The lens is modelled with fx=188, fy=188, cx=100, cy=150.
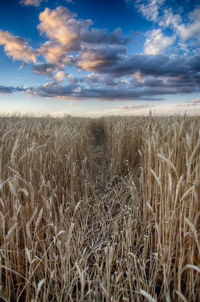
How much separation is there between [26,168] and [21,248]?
0.54m

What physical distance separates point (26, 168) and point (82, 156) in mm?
1449

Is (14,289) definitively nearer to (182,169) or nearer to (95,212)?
(95,212)

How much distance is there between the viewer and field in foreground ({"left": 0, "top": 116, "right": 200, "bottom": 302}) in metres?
0.92

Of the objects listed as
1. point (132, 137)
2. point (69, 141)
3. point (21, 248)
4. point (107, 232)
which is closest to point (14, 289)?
point (21, 248)

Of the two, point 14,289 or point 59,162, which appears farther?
point 59,162

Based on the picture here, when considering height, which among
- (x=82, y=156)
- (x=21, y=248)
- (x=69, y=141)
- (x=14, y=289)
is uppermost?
(x=69, y=141)

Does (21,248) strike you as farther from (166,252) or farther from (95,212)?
(166,252)

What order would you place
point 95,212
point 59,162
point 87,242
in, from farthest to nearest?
point 59,162
point 95,212
point 87,242

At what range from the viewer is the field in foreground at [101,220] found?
3.02 feet

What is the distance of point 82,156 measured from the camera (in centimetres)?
284

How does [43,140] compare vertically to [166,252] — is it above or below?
above

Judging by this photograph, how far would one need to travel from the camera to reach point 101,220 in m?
1.64

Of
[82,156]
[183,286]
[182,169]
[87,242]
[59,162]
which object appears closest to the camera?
[183,286]

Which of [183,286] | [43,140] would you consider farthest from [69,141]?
[183,286]
